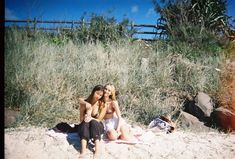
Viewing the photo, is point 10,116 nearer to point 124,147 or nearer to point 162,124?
point 124,147

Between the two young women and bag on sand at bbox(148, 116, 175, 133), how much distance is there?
100cm

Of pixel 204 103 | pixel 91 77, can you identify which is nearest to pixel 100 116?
pixel 91 77

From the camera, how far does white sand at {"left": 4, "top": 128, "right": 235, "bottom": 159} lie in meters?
4.06

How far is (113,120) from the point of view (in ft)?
16.0

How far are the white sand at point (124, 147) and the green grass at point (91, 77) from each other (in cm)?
67

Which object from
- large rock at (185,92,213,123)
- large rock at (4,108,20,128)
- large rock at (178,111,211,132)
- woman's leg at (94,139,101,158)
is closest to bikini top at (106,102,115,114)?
woman's leg at (94,139,101,158)

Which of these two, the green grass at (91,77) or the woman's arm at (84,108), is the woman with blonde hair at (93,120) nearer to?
the woman's arm at (84,108)

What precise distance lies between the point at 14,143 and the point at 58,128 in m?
0.83

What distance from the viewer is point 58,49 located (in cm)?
778

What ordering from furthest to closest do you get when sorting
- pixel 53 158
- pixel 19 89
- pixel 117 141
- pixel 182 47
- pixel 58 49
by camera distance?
1. pixel 182 47
2. pixel 58 49
3. pixel 19 89
4. pixel 117 141
5. pixel 53 158

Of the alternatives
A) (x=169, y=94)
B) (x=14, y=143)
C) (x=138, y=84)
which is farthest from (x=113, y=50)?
(x=14, y=143)

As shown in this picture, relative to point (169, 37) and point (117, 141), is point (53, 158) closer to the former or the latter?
point (117, 141)

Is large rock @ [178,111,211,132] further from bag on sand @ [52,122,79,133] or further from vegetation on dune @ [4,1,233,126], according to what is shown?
bag on sand @ [52,122,79,133]

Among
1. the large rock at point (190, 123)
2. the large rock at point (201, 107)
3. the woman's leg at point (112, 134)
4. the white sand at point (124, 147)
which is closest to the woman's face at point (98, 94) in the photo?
the woman's leg at point (112, 134)
